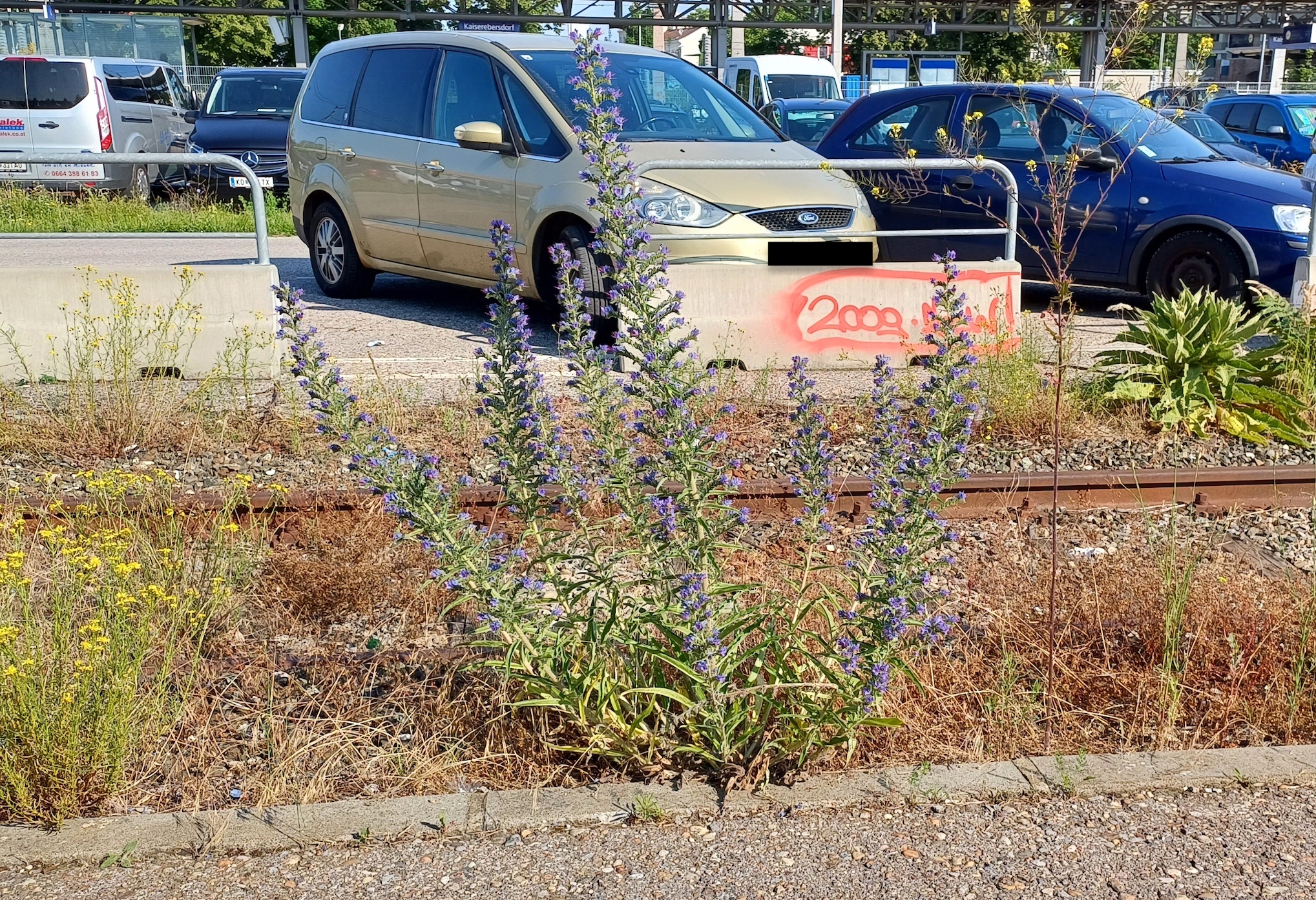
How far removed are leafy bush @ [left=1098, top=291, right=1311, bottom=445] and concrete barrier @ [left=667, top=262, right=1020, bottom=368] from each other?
1.43 metres

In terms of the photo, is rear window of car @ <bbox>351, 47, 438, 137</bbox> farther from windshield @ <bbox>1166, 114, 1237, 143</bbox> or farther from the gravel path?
windshield @ <bbox>1166, 114, 1237, 143</bbox>

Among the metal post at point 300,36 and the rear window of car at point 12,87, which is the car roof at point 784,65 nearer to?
the rear window of car at point 12,87

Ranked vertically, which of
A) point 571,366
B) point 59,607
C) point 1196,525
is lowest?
point 1196,525

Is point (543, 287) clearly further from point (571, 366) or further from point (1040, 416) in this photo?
point (571, 366)

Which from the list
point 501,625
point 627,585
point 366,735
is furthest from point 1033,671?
point 366,735

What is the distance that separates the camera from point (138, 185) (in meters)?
18.6

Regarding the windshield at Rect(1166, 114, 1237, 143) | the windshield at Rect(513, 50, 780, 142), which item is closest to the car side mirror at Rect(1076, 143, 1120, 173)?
the windshield at Rect(513, 50, 780, 142)

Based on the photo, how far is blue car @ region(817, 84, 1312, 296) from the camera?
9.77m

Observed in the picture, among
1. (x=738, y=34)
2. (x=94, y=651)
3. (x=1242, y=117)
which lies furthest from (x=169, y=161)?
(x=738, y=34)

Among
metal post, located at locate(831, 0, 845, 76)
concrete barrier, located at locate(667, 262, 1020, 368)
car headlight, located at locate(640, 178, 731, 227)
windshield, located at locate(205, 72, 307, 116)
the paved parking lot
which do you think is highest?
metal post, located at locate(831, 0, 845, 76)

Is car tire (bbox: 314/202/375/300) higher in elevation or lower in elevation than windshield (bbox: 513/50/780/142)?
lower

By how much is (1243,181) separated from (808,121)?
14.8 meters

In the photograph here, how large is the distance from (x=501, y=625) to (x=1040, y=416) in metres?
4.24

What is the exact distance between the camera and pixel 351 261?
36.5ft
